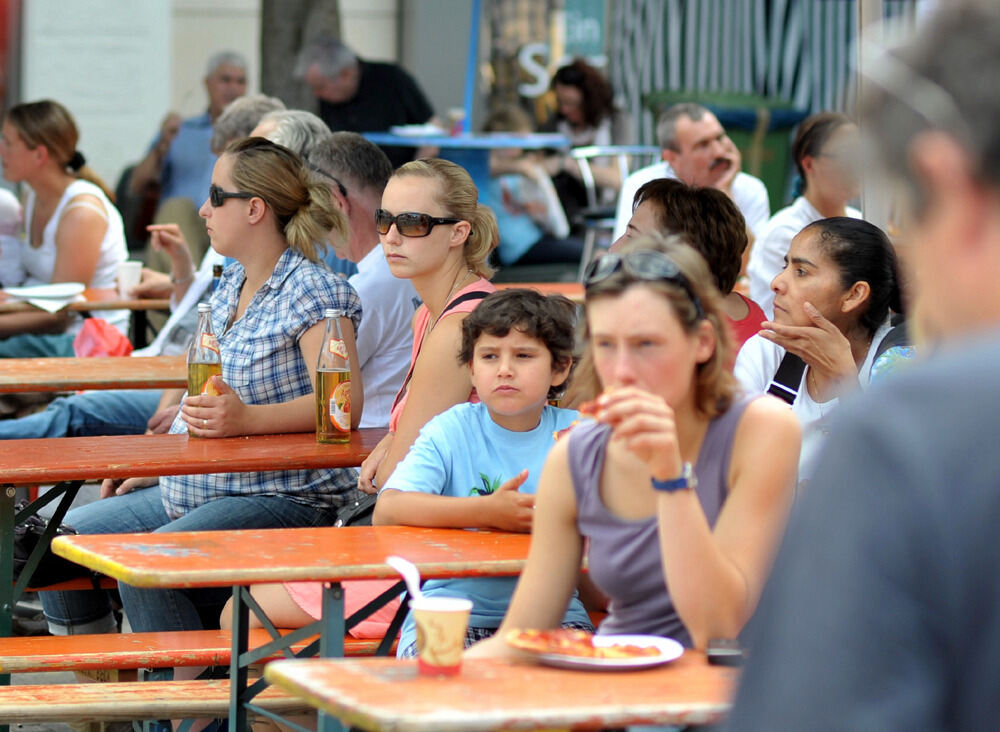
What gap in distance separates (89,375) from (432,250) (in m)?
1.60

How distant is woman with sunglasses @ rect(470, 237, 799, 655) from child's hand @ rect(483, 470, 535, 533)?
2.13 ft

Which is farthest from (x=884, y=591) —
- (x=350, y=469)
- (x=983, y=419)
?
(x=350, y=469)

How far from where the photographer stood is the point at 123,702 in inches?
131

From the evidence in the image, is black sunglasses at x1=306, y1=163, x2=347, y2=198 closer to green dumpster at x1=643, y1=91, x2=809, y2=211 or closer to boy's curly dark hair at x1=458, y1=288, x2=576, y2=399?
boy's curly dark hair at x1=458, y1=288, x2=576, y2=399

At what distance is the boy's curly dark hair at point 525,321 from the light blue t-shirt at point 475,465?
156 millimetres

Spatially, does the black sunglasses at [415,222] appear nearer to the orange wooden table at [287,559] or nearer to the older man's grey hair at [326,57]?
the orange wooden table at [287,559]

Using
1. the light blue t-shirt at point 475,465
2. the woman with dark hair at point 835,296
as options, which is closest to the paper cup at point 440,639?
the light blue t-shirt at point 475,465

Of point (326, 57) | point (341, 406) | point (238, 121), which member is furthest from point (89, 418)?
point (326, 57)

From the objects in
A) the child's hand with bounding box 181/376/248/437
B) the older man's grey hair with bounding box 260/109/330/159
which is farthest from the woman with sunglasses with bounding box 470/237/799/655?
the older man's grey hair with bounding box 260/109/330/159

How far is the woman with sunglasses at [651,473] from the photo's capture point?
228 centimetres

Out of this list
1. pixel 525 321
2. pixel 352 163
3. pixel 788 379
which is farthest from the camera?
pixel 352 163

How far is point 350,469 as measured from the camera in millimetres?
4371

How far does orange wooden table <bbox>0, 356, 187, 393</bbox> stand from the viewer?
4.84m

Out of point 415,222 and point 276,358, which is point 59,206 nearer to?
point 276,358
